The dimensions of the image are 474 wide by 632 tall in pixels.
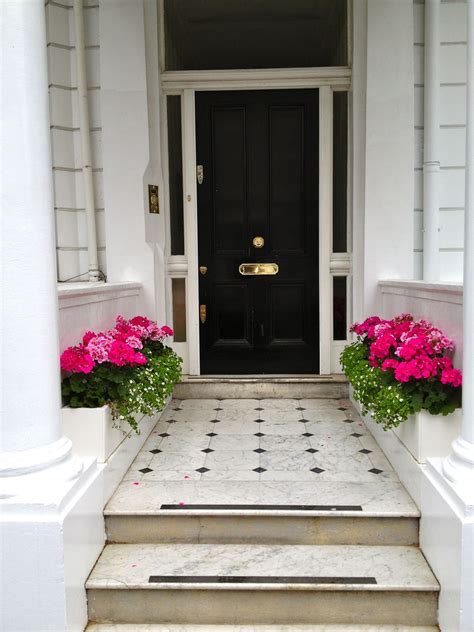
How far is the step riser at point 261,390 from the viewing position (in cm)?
482

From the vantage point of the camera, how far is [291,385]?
4855 mm

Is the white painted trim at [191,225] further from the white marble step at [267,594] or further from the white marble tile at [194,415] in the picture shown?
the white marble step at [267,594]

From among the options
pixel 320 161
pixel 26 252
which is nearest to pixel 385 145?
pixel 320 161

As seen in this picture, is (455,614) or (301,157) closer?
(455,614)

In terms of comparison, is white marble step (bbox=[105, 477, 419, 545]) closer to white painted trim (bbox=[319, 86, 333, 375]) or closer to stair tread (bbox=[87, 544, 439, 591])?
stair tread (bbox=[87, 544, 439, 591])

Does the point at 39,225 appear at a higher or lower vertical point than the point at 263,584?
higher

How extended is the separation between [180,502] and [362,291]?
2423 millimetres

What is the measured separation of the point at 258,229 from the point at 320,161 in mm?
778

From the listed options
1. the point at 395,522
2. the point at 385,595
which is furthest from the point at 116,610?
the point at 395,522

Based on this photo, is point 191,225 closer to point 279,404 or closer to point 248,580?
point 279,404

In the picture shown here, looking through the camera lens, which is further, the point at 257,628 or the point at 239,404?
the point at 239,404

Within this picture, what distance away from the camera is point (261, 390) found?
4.84 metres

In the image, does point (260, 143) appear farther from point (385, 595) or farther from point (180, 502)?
point (385, 595)

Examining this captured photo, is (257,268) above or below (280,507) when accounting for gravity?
above
